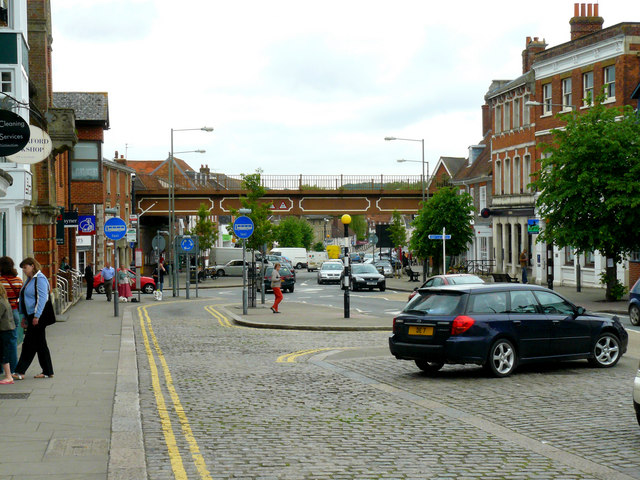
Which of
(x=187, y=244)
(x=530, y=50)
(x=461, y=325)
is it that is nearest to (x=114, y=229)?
(x=187, y=244)

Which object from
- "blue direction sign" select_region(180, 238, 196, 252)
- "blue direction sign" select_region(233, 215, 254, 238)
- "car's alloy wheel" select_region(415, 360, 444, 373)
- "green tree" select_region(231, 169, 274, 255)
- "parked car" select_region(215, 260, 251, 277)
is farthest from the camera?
"parked car" select_region(215, 260, 251, 277)

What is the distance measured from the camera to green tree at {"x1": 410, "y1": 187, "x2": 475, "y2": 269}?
173 feet

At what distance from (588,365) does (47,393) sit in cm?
874

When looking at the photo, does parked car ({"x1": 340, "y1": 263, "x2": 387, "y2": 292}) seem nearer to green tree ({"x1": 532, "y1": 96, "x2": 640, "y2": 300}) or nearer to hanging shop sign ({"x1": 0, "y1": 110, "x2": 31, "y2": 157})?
green tree ({"x1": 532, "y1": 96, "x2": 640, "y2": 300})

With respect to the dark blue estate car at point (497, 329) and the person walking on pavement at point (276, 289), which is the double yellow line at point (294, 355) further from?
the person walking on pavement at point (276, 289)

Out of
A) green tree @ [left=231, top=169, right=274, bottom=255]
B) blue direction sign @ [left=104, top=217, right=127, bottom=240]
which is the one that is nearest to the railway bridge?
green tree @ [left=231, top=169, right=274, bottom=255]

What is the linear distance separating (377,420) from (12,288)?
667cm

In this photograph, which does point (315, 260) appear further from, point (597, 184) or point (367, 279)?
point (597, 184)

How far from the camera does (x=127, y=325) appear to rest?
25875mm

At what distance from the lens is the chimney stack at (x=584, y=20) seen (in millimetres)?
48312

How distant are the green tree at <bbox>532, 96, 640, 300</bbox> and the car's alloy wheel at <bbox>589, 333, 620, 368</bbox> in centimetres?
1614

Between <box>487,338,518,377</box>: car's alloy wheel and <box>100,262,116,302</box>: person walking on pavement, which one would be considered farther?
<box>100,262,116,302</box>: person walking on pavement

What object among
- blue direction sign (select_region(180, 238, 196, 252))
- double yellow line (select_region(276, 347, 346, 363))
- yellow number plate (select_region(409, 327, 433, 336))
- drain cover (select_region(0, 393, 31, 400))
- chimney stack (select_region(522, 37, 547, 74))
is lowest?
double yellow line (select_region(276, 347, 346, 363))

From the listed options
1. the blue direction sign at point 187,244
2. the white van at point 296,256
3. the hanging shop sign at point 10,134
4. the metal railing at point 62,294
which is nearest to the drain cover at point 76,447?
the hanging shop sign at point 10,134
